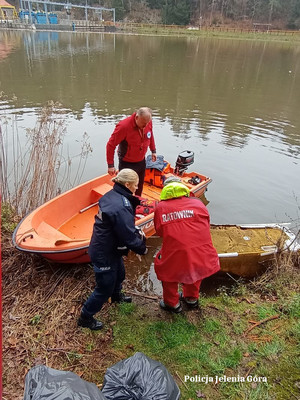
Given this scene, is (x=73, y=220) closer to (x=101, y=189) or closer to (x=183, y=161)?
(x=101, y=189)

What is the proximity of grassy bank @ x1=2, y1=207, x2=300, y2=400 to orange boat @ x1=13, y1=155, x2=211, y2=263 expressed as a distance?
35 cm

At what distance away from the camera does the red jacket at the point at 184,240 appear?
2883 millimetres

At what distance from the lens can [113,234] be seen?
2682mm

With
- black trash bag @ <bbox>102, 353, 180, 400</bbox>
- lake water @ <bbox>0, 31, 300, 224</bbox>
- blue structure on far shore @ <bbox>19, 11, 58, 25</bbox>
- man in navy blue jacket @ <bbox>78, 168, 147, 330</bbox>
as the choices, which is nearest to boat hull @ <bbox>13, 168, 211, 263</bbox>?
man in navy blue jacket @ <bbox>78, 168, 147, 330</bbox>

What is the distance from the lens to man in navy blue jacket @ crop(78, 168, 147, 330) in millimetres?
2582

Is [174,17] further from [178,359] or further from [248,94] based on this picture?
[178,359]

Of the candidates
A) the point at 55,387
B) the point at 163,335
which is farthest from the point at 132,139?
the point at 55,387

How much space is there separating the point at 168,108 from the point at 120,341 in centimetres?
1125

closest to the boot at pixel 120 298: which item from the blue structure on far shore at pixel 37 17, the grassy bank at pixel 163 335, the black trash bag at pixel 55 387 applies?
the grassy bank at pixel 163 335

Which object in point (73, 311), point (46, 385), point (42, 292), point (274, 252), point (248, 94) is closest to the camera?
point (46, 385)

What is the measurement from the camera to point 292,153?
31.5 ft

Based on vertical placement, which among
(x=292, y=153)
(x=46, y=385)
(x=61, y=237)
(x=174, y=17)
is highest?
(x=174, y=17)

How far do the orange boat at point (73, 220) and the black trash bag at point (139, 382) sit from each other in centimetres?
176

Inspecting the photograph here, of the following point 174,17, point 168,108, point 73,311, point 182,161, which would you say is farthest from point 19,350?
point 174,17
